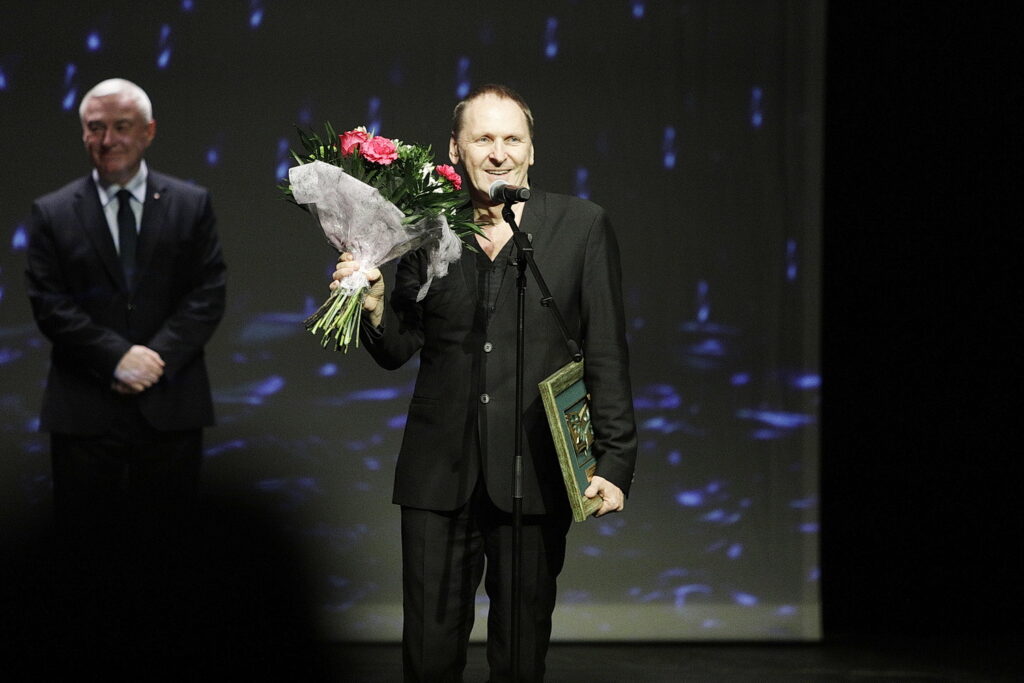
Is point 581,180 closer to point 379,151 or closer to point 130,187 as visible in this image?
point 130,187

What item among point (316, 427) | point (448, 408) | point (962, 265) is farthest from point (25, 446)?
point (962, 265)

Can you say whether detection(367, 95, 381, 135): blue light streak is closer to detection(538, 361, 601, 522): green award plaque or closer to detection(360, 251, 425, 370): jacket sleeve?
detection(360, 251, 425, 370): jacket sleeve

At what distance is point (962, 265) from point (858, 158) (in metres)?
0.58

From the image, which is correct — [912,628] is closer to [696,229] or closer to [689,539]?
[689,539]

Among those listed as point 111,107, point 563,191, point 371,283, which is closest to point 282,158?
point 111,107

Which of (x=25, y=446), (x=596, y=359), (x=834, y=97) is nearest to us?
(x=596, y=359)

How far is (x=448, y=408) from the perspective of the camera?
2717 mm

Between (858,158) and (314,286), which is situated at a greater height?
(858,158)

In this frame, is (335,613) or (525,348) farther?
(335,613)

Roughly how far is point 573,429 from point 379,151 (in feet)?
2.38

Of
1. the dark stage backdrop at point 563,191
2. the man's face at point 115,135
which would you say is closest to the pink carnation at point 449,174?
the dark stage backdrop at point 563,191

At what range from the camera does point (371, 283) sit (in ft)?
8.38

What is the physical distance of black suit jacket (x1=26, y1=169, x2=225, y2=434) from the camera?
420 centimetres

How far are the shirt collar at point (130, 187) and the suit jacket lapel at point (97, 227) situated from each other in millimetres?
18
